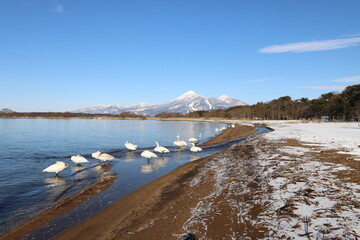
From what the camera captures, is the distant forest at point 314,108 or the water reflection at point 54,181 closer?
the water reflection at point 54,181

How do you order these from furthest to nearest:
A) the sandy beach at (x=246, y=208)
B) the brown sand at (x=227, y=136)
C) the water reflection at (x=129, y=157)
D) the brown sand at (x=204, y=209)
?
1. the brown sand at (x=227, y=136)
2. the water reflection at (x=129, y=157)
3. the brown sand at (x=204, y=209)
4. the sandy beach at (x=246, y=208)

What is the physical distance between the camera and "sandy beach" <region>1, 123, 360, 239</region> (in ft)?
19.3

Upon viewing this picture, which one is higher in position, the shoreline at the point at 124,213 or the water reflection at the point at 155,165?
the shoreline at the point at 124,213

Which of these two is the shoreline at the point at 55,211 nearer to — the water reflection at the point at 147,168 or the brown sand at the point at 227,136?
the water reflection at the point at 147,168

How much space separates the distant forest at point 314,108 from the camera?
76.6m

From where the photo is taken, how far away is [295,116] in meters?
112

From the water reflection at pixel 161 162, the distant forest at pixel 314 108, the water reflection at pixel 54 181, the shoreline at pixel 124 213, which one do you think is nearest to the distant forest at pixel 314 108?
the distant forest at pixel 314 108

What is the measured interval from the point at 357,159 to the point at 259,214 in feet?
32.4

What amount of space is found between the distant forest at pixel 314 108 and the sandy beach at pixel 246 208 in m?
59.3

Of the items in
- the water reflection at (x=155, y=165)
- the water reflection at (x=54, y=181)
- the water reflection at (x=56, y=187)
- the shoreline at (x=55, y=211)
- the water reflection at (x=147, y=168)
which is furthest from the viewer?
the water reflection at (x=155, y=165)

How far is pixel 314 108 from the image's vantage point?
96250 millimetres

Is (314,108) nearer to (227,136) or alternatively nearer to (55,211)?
(227,136)

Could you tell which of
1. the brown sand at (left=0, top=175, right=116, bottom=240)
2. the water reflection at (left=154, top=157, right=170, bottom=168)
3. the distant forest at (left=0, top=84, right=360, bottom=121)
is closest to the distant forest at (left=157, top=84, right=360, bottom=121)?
the distant forest at (left=0, top=84, right=360, bottom=121)

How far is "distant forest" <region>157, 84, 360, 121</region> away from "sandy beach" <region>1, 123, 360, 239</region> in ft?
195
